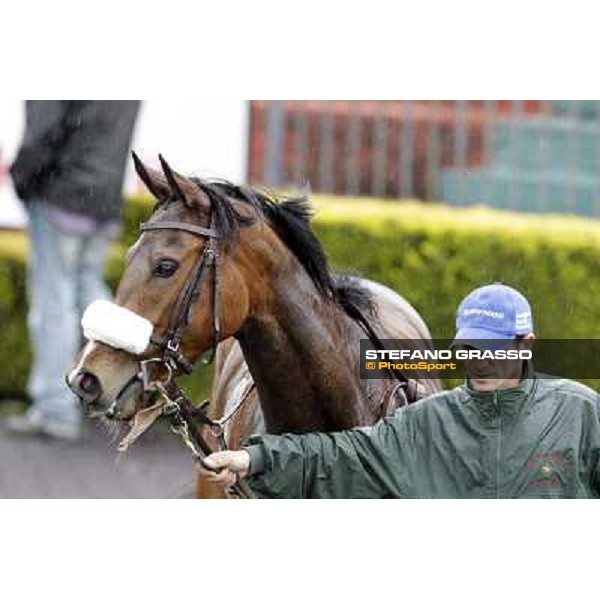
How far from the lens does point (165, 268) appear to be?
152 inches

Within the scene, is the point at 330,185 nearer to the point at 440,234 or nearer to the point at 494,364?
the point at 440,234

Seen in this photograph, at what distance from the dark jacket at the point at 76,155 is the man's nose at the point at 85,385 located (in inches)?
56.9

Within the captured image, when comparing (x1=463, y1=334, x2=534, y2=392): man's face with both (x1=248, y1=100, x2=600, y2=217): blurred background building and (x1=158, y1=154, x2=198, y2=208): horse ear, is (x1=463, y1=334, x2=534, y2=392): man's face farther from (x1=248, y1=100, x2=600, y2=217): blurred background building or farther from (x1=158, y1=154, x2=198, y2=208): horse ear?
(x1=248, y1=100, x2=600, y2=217): blurred background building

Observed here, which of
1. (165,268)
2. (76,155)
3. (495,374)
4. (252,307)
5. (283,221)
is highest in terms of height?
(76,155)

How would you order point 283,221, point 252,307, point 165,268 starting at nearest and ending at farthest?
point 165,268 → point 252,307 → point 283,221

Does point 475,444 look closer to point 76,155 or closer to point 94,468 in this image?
point 94,468

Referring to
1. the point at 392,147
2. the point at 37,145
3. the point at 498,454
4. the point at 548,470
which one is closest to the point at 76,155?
the point at 37,145

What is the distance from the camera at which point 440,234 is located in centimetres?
531

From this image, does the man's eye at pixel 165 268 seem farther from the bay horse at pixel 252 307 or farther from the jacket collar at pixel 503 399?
the jacket collar at pixel 503 399

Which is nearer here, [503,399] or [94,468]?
[503,399]

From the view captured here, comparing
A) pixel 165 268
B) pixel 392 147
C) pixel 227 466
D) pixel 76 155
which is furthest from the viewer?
pixel 392 147

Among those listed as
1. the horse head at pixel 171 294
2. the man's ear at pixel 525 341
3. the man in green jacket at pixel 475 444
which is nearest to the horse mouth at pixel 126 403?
the horse head at pixel 171 294

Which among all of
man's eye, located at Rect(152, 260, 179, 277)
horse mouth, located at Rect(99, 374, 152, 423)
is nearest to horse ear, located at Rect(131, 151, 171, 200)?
man's eye, located at Rect(152, 260, 179, 277)

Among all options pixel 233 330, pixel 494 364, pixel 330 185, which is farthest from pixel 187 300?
pixel 330 185
